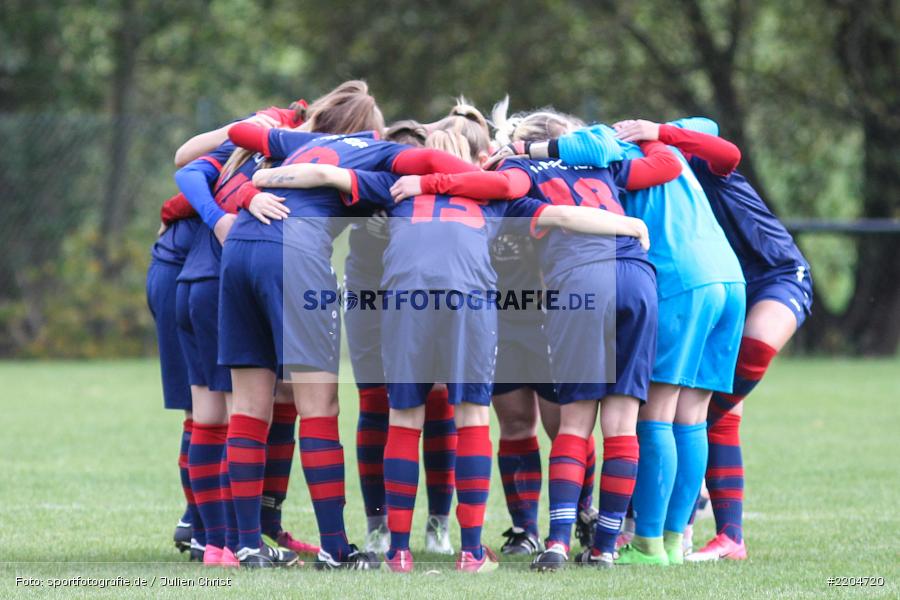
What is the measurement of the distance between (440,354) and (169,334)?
129 centimetres

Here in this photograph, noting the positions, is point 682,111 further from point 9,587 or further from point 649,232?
point 9,587

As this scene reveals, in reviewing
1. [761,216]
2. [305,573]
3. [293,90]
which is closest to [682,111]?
[293,90]

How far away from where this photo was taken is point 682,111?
658 inches

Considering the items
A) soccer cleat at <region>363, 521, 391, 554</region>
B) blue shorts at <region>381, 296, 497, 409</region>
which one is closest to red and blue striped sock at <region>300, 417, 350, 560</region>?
blue shorts at <region>381, 296, 497, 409</region>

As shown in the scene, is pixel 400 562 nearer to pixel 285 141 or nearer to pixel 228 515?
pixel 228 515

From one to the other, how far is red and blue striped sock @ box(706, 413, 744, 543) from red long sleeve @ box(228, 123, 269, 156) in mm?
2263

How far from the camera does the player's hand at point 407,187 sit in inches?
190

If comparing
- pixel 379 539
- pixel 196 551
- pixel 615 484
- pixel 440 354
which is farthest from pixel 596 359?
pixel 196 551

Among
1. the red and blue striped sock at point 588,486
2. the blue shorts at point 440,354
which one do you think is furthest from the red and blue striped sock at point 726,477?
the blue shorts at point 440,354

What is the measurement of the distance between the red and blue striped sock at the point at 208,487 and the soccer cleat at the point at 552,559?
131 cm

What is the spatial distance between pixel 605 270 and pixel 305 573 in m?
1.62

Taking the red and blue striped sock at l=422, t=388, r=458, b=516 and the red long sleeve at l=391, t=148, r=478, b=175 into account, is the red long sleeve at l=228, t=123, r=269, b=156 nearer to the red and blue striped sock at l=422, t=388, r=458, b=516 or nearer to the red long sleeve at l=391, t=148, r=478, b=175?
the red long sleeve at l=391, t=148, r=478, b=175

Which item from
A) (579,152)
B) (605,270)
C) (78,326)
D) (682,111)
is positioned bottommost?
(78,326)

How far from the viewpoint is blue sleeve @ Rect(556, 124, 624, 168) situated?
16.2 ft
